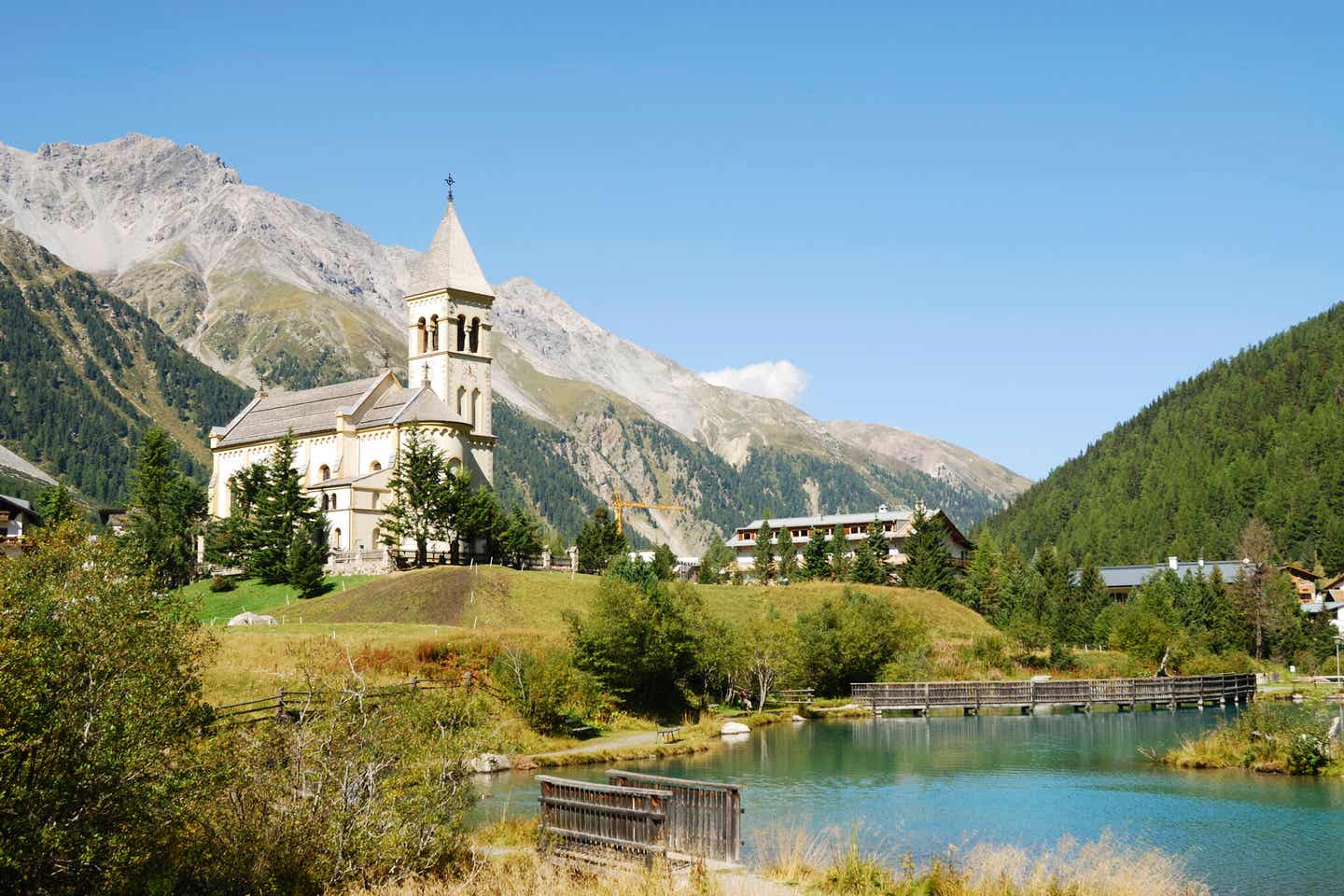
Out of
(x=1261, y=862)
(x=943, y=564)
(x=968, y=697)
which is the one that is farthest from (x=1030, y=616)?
(x=1261, y=862)

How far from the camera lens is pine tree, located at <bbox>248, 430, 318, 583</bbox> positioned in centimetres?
8362

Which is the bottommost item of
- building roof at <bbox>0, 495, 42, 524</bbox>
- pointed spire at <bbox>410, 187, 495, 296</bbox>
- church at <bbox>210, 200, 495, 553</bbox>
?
building roof at <bbox>0, 495, 42, 524</bbox>

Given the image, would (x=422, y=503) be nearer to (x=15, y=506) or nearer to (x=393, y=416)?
(x=393, y=416)

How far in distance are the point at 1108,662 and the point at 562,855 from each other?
71381 mm

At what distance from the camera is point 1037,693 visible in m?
72.5

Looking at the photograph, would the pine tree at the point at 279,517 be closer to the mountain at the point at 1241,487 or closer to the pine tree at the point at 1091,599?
the pine tree at the point at 1091,599

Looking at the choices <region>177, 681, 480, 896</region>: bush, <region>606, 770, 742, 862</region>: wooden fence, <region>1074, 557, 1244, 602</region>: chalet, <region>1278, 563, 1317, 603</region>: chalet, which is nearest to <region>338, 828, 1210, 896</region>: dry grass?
<region>177, 681, 480, 896</region>: bush

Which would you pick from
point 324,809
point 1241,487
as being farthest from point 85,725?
point 1241,487

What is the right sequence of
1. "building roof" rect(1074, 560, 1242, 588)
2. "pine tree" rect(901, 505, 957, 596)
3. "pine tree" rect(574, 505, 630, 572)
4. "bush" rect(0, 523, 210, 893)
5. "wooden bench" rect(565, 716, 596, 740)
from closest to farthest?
"bush" rect(0, 523, 210, 893), "wooden bench" rect(565, 716, 596, 740), "pine tree" rect(574, 505, 630, 572), "pine tree" rect(901, 505, 957, 596), "building roof" rect(1074, 560, 1242, 588)

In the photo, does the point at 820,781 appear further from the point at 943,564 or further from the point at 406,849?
the point at 943,564

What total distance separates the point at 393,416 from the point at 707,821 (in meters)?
75.5

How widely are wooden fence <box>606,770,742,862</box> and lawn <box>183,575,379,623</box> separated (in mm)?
55538

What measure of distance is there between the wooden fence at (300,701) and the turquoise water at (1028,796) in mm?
4203

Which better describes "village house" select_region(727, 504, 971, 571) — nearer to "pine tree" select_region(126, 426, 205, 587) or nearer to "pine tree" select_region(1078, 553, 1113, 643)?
"pine tree" select_region(1078, 553, 1113, 643)
